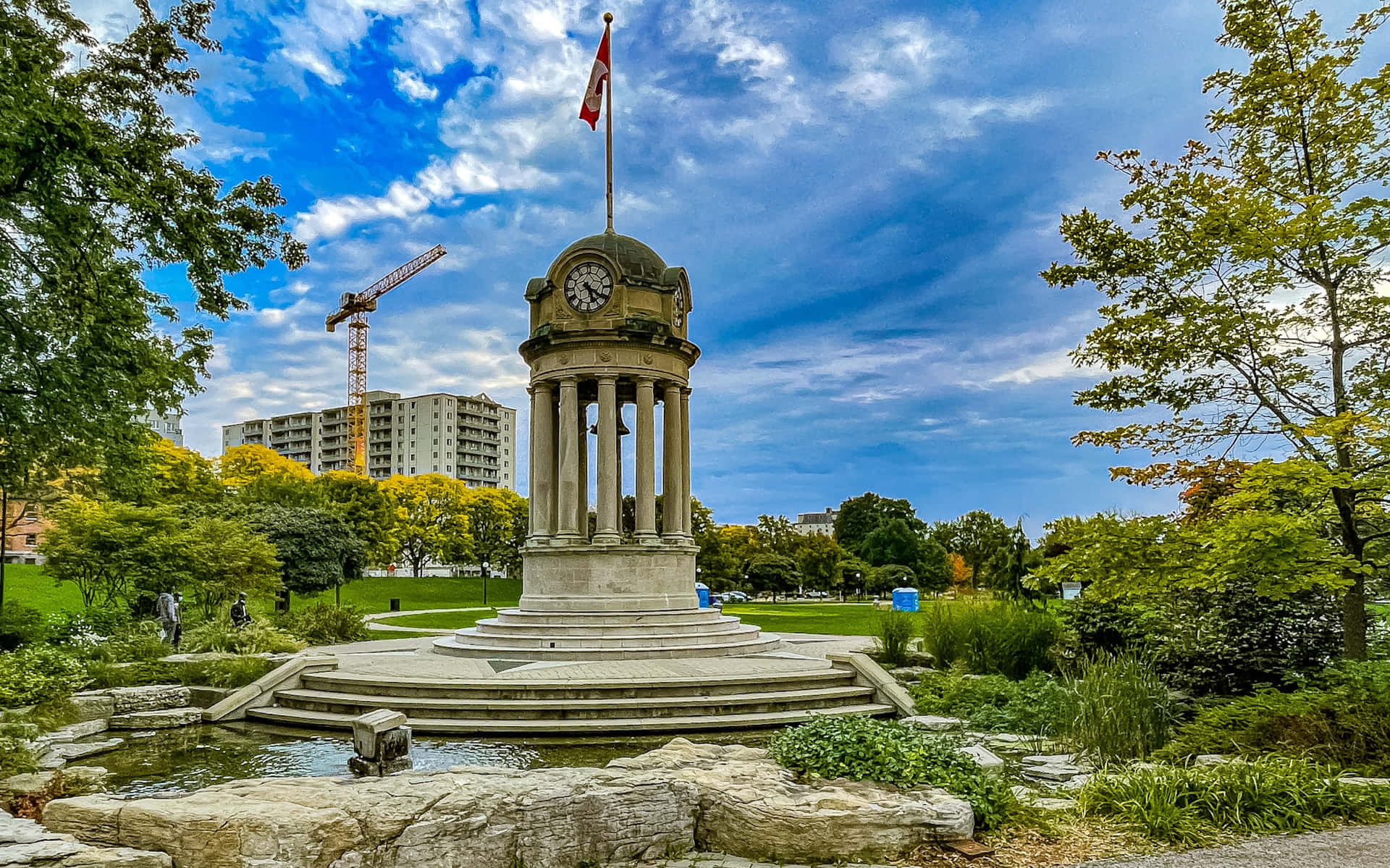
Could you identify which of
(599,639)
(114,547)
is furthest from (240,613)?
(599,639)

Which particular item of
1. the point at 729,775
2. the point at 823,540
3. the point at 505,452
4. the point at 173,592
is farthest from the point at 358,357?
the point at 729,775

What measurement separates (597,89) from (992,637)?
18.6m

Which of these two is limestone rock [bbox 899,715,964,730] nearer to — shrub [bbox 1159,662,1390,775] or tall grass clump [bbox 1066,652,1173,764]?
tall grass clump [bbox 1066,652,1173,764]

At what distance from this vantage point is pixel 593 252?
2244cm

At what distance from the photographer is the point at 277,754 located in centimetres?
1110

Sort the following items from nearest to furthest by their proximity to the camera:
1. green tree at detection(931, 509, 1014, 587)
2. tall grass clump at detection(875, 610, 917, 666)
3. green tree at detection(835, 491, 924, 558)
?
1. tall grass clump at detection(875, 610, 917, 666)
2. green tree at detection(931, 509, 1014, 587)
3. green tree at detection(835, 491, 924, 558)

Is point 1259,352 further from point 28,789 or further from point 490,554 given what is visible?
point 490,554

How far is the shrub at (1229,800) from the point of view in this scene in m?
6.59

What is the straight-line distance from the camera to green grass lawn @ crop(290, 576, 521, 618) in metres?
47.8

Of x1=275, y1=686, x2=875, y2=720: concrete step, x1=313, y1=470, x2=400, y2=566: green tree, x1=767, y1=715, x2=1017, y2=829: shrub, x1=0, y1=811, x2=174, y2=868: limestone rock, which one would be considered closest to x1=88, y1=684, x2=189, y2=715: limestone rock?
x1=275, y1=686, x2=875, y2=720: concrete step

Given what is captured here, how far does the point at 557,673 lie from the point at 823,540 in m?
56.1

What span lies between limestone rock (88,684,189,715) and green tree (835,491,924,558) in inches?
2964

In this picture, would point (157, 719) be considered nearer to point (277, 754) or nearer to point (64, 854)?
point (277, 754)

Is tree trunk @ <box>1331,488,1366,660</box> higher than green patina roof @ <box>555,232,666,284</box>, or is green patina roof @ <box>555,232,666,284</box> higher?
green patina roof @ <box>555,232,666,284</box>
